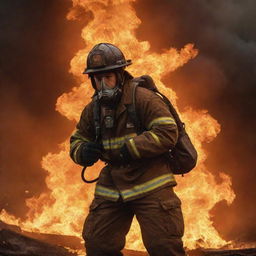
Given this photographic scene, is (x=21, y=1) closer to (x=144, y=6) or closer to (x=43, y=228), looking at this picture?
(x=144, y=6)

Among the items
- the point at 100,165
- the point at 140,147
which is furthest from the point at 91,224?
the point at 100,165

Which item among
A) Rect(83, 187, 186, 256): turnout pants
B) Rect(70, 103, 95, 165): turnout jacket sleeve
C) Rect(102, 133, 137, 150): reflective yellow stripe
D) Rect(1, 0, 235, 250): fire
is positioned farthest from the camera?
Rect(1, 0, 235, 250): fire

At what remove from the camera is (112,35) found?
911 centimetres

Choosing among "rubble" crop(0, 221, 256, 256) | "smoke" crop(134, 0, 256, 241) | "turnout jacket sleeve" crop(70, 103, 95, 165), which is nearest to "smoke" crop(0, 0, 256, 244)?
A: "smoke" crop(134, 0, 256, 241)

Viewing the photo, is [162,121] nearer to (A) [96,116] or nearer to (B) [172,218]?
(A) [96,116]

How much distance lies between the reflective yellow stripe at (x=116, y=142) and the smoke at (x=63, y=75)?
22.9ft

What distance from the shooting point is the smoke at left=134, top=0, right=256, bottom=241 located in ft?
33.9

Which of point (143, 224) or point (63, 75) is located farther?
point (63, 75)

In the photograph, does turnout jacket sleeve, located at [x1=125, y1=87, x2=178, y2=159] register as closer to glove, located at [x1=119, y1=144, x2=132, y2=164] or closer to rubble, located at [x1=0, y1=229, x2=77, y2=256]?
glove, located at [x1=119, y1=144, x2=132, y2=164]

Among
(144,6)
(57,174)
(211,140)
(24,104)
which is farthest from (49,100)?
(211,140)

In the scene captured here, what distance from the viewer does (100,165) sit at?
30.8ft

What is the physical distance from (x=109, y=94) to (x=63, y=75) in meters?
7.70

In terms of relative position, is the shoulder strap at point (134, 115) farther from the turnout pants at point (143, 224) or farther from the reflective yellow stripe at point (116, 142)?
the turnout pants at point (143, 224)

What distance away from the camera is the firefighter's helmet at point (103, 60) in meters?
3.86
